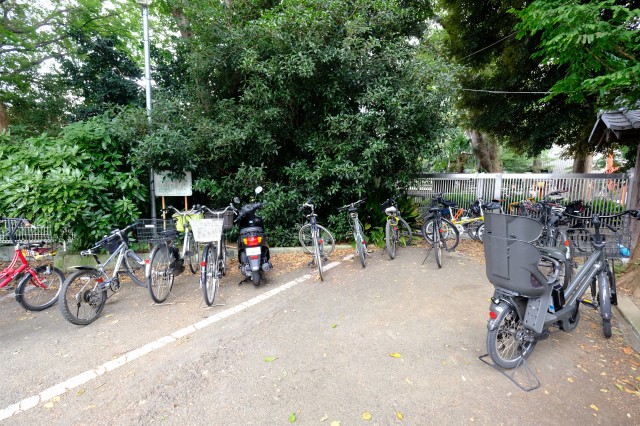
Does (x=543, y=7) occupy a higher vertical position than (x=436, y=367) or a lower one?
higher

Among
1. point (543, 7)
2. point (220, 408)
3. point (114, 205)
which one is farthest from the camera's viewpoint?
point (114, 205)

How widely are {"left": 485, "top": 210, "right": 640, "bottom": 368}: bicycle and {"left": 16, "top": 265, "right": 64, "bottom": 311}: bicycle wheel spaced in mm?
4985

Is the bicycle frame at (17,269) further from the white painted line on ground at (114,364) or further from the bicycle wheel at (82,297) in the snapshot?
the white painted line on ground at (114,364)

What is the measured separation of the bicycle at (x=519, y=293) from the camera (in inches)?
101

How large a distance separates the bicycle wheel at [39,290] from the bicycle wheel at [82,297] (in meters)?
0.55

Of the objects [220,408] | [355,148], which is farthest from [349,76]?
[220,408]

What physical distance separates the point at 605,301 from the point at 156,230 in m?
5.39

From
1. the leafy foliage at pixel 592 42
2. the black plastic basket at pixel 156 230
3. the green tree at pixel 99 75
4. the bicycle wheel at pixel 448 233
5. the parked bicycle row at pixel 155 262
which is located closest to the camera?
the leafy foliage at pixel 592 42

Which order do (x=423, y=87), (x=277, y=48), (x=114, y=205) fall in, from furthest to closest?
1. (x=423, y=87)
2. (x=277, y=48)
3. (x=114, y=205)

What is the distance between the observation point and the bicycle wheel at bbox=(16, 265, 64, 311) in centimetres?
409

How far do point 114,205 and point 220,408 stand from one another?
14.9 ft

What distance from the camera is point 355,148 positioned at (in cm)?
637

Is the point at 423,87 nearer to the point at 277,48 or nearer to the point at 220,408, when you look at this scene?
the point at 277,48

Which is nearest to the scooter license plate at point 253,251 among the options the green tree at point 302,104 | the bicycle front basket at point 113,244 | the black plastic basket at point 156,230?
the black plastic basket at point 156,230
